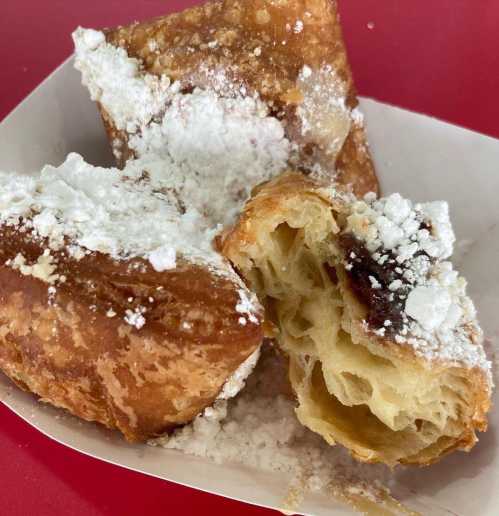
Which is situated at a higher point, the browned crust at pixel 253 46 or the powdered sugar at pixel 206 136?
the browned crust at pixel 253 46

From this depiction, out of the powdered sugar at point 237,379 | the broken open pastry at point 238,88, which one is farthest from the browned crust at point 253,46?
the powdered sugar at point 237,379

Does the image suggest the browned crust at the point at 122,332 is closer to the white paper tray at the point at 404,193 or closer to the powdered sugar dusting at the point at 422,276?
the white paper tray at the point at 404,193

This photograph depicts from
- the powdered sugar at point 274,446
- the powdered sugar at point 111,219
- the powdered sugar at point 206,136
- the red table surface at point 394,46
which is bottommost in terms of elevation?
the powdered sugar at point 274,446

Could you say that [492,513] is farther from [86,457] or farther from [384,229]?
[86,457]

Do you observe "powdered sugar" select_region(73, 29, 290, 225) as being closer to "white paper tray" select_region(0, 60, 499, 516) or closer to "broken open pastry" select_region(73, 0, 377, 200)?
"broken open pastry" select_region(73, 0, 377, 200)

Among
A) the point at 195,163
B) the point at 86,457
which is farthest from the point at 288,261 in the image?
the point at 86,457

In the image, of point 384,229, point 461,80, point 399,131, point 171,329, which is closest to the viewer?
point 171,329

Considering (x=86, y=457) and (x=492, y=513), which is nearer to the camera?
(x=492, y=513)
